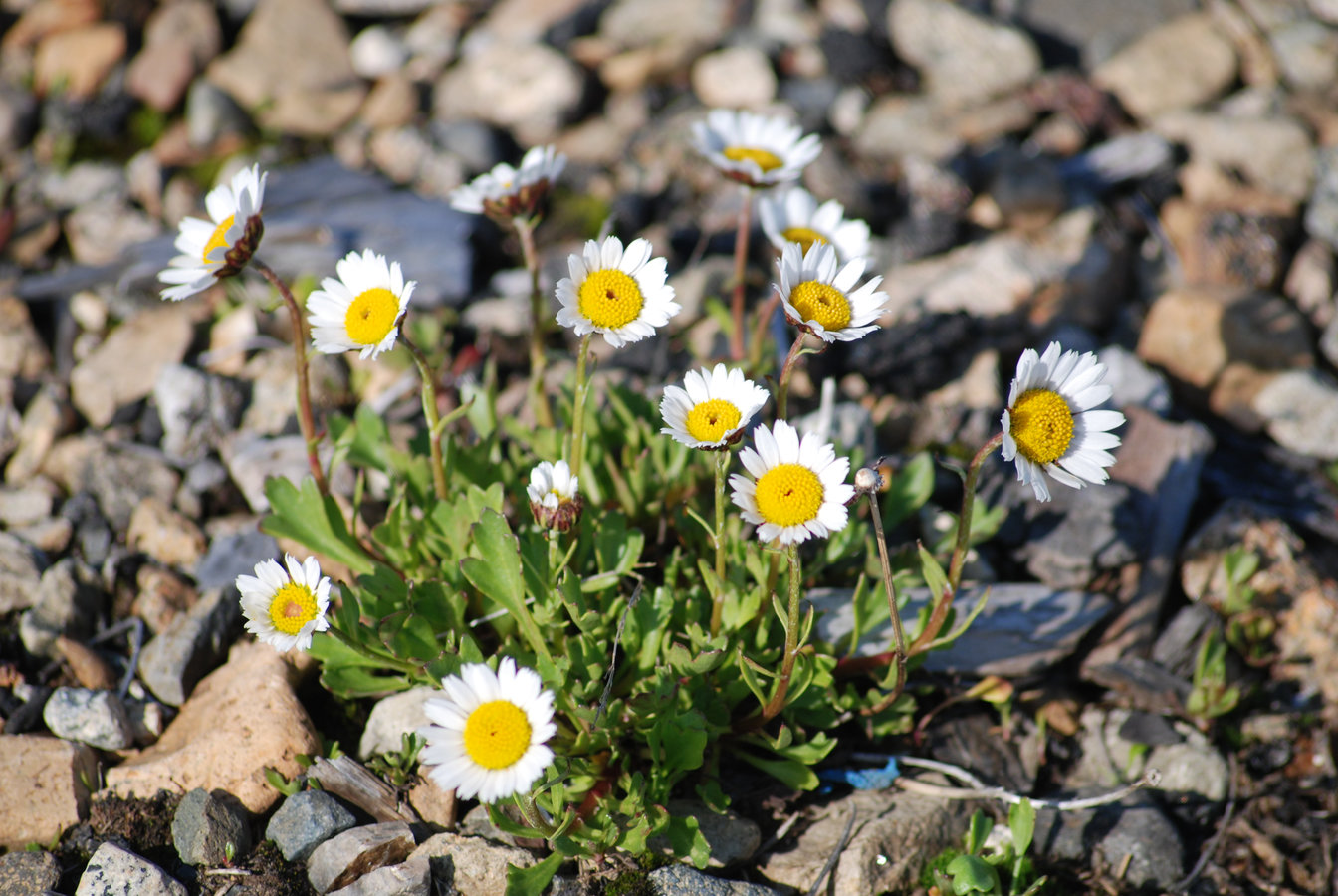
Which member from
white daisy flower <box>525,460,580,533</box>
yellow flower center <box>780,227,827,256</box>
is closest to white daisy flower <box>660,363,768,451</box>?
white daisy flower <box>525,460,580,533</box>

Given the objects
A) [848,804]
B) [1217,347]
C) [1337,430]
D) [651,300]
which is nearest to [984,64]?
[1217,347]

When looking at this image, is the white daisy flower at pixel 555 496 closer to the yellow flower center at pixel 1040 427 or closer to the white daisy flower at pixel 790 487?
the white daisy flower at pixel 790 487

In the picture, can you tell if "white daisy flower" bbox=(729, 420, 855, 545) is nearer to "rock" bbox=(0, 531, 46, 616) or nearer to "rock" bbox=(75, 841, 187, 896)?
"rock" bbox=(75, 841, 187, 896)

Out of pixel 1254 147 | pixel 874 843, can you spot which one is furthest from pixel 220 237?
pixel 1254 147

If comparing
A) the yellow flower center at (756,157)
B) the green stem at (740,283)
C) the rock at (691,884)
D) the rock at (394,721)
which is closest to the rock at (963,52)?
the yellow flower center at (756,157)

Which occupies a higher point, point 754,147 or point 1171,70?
point 754,147

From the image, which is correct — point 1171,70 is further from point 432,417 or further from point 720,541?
point 432,417
